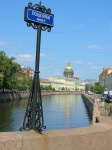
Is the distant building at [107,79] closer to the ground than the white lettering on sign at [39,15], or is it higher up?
higher up

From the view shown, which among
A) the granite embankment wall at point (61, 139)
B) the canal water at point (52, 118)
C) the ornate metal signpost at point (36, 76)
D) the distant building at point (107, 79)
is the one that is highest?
the distant building at point (107, 79)

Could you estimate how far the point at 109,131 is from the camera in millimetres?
6773

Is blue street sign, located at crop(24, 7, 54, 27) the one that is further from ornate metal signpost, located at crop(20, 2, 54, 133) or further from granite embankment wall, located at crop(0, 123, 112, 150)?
granite embankment wall, located at crop(0, 123, 112, 150)

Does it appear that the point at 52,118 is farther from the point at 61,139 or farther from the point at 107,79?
the point at 107,79

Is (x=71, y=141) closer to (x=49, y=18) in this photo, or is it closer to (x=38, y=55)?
(x=38, y=55)

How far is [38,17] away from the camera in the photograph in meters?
6.69

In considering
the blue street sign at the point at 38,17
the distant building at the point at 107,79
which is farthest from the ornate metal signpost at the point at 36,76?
the distant building at the point at 107,79

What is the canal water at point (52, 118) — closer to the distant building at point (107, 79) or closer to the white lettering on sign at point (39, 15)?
the white lettering on sign at point (39, 15)

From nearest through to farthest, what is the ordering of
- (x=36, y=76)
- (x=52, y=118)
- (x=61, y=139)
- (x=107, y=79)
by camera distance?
1. (x=61, y=139)
2. (x=36, y=76)
3. (x=52, y=118)
4. (x=107, y=79)

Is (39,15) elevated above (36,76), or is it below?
above

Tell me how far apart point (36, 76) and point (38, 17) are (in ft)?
4.10

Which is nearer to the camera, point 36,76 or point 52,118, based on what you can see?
point 36,76

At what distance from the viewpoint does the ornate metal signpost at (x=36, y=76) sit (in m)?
6.40

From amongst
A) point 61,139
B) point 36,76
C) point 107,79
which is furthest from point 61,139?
point 107,79
